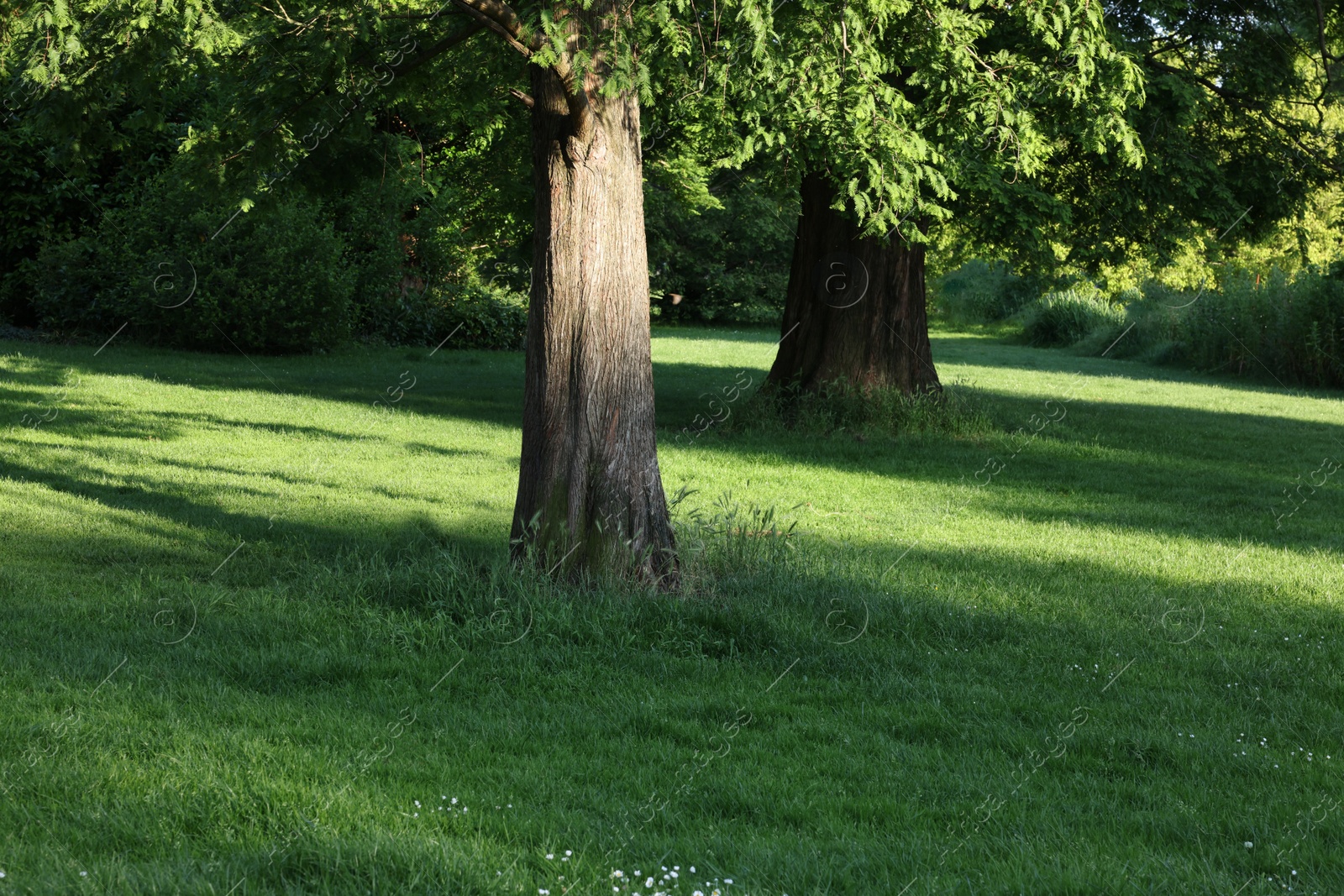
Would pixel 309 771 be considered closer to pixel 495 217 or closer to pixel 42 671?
pixel 42 671

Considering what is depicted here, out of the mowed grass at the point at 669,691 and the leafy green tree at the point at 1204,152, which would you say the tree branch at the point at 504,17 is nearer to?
the mowed grass at the point at 669,691

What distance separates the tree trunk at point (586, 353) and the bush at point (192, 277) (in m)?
14.4

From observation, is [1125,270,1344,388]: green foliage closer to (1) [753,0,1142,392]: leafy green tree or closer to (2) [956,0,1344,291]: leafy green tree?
(2) [956,0,1344,291]: leafy green tree

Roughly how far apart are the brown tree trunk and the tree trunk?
24.8 feet

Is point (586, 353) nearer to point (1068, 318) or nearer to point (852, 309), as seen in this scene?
point (852, 309)

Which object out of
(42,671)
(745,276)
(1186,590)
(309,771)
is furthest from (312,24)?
(745,276)

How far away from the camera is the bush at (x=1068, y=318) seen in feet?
119

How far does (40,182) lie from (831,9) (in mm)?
19520

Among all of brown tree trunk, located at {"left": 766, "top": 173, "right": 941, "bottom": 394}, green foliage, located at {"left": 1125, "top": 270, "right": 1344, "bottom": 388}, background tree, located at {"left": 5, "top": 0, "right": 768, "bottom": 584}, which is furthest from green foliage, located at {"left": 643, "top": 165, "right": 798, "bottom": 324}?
background tree, located at {"left": 5, "top": 0, "right": 768, "bottom": 584}

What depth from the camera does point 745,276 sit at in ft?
143

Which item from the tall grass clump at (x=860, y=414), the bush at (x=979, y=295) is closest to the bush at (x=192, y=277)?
the tall grass clump at (x=860, y=414)

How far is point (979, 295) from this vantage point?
47.3 meters

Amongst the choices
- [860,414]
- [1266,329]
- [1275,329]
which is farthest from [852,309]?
[1266,329]

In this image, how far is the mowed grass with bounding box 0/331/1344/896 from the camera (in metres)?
3.76
